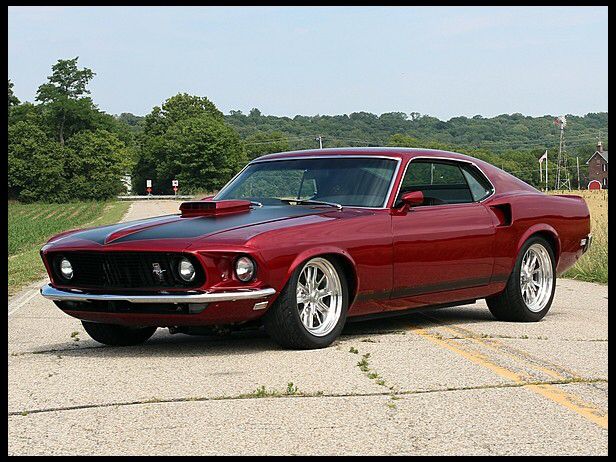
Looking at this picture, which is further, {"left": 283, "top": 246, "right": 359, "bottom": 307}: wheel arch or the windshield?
the windshield

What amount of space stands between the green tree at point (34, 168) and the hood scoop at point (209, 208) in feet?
306

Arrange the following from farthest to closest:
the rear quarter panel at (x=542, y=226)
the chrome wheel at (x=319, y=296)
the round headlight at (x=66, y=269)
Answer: the rear quarter panel at (x=542, y=226) → the round headlight at (x=66, y=269) → the chrome wheel at (x=319, y=296)

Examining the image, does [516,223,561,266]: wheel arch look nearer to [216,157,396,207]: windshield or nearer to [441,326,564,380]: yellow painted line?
[441,326,564,380]: yellow painted line

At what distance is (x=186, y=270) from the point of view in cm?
729

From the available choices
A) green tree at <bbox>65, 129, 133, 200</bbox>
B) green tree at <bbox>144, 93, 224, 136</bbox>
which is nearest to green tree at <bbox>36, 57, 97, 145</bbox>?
green tree at <bbox>65, 129, 133, 200</bbox>

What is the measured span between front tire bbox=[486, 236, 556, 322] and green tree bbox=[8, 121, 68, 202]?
92506mm

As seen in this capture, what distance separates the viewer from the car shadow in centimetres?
780

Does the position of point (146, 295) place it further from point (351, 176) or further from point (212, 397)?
point (351, 176)

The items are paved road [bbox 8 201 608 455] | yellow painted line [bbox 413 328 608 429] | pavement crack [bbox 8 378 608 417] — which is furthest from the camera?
pavement crack [bbox 8 378 608 417]

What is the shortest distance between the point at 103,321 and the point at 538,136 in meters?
98.9

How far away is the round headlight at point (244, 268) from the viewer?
729cm

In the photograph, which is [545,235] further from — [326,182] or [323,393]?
[323,393]

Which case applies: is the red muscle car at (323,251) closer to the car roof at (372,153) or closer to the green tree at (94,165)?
the car roof at (372,153)

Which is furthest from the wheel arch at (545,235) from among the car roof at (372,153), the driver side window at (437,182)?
the car roof at (372,153)
